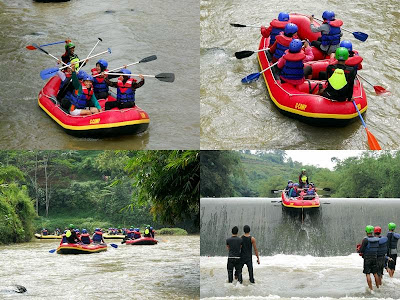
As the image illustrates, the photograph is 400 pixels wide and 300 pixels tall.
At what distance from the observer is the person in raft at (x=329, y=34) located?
27.3 ft

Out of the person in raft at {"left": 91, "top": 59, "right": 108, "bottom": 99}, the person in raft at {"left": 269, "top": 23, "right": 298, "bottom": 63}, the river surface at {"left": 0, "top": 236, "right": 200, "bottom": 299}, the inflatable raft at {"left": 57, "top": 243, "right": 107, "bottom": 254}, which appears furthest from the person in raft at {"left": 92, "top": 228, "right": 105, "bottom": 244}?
the person in raft at {"left": 269, "top": 23, "right": 298, "bottom": 63}

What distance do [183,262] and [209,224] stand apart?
158 inches

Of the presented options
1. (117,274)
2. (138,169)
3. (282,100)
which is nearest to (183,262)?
(117,274)

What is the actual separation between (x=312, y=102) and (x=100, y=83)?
98.0 inches

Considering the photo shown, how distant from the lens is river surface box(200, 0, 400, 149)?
24.5 ft

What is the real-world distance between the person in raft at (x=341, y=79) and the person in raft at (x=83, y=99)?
2.63m

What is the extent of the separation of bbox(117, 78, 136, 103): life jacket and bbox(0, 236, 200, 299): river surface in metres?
2.37

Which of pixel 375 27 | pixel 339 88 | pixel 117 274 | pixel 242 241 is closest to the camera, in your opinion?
pixel 242 241

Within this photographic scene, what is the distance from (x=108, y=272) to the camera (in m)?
9.83

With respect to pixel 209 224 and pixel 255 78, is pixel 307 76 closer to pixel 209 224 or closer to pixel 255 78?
pixel 255 78

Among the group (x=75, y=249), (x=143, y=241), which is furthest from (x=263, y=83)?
(x=143, y=241)

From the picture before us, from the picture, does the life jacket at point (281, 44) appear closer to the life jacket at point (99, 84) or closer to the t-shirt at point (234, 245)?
the life jacket at point (99, 84)

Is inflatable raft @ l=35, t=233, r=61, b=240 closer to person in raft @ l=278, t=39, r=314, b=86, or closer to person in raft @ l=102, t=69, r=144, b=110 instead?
person in raft @ l=102, t=69, r=144, b=110

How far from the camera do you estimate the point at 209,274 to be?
22.4 ft
